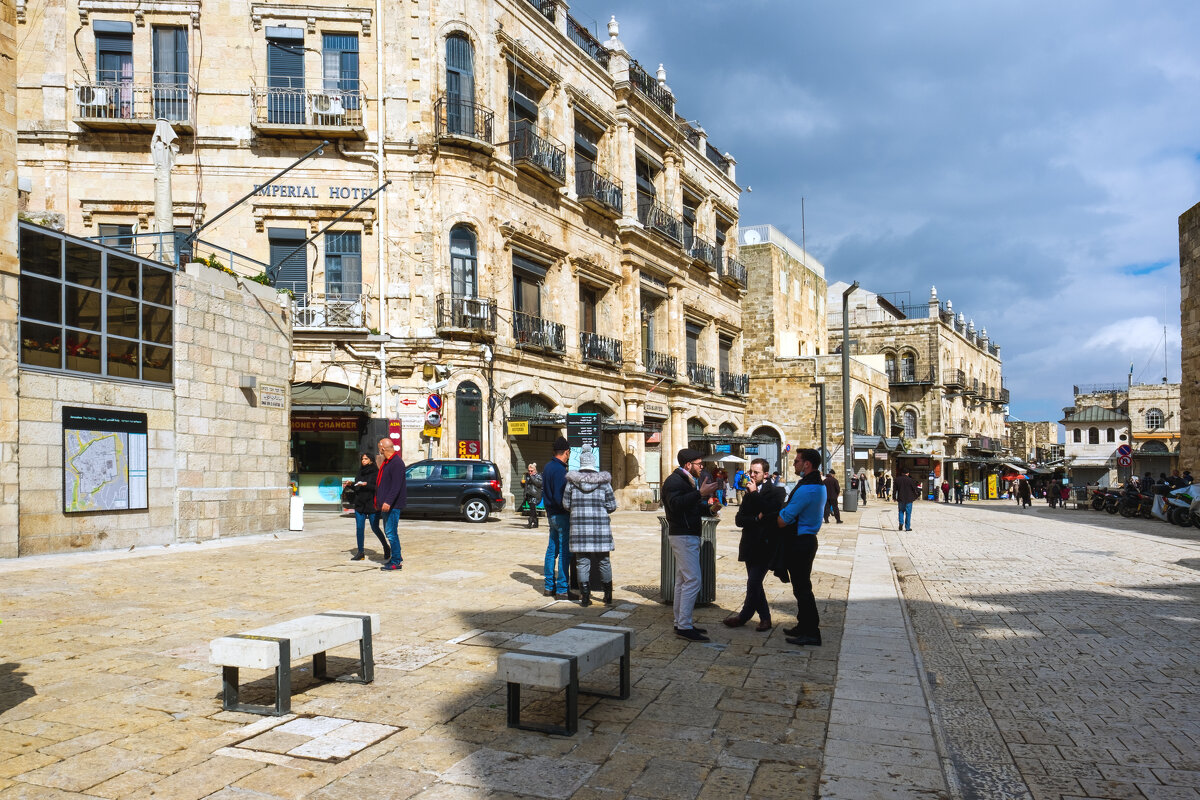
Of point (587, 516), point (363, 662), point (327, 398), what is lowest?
point (363, 662)

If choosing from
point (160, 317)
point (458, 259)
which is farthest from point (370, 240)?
point (160, 317)

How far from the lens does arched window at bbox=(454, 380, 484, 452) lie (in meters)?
22.5

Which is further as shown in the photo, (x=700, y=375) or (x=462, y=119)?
(x=700, y=375)

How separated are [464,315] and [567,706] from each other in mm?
18504

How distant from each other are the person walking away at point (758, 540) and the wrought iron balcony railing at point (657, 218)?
81.7 ft

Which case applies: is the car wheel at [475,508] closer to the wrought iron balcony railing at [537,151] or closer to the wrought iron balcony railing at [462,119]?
the wrought iron balcony railing at [462,119]

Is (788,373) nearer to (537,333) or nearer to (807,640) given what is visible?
(537,333)

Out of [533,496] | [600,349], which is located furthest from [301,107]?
[533,496]

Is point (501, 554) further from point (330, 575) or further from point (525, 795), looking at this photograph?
point (525, 795)

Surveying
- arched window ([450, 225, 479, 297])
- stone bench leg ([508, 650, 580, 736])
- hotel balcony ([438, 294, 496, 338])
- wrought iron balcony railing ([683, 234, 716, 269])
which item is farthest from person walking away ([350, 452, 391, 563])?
wrought iron balcony railing ([683, 234, 716, 269])

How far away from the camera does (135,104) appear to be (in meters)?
21.8

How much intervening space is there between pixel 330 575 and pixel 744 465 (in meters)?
27.1

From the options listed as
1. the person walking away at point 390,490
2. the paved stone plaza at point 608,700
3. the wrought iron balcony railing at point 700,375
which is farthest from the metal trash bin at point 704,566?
the wrought iron balcony railing at point 700,375

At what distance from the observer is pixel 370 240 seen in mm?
22531
